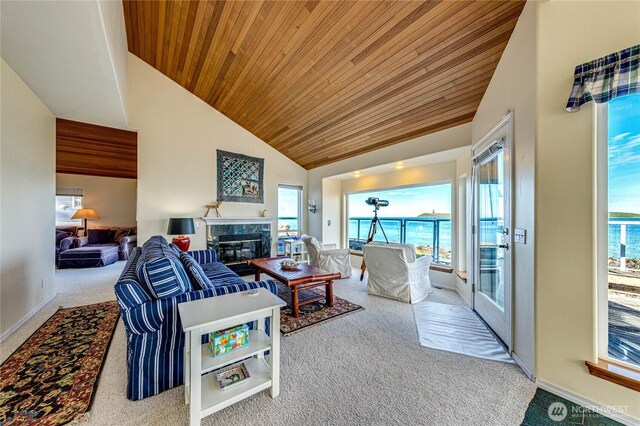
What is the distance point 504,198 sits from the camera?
225cm

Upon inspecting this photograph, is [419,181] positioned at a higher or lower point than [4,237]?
higher

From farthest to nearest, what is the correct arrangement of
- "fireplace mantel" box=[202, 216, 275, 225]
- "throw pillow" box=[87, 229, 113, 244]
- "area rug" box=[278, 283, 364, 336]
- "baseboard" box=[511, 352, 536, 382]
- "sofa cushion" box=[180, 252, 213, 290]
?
"throw pillow" box=[87, 229, 113, 244] → "fireplace mantel" box=[202, 216, 275, 225] → "area rug" box=[278, 283, 364, 336] → "sofa cushion" box=[180, 252, 213, 290] → "baseboard" box=[511, 352, 536, 382]

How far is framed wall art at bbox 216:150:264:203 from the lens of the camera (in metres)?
5.00

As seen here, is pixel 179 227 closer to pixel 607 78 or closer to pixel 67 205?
pixel 607 78

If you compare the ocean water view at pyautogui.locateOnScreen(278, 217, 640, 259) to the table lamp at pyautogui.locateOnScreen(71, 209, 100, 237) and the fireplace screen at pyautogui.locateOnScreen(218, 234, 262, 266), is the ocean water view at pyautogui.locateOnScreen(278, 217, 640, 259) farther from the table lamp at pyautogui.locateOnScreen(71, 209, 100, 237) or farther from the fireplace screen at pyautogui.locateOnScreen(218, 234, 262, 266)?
the table lamp at pyautogui.locateOnScreen(71, 209, 100, 237)

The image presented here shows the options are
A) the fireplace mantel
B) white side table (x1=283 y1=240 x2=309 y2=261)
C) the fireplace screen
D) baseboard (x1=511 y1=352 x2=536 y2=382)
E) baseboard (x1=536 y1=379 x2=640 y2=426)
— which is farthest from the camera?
white side table (x1=283 y1=240 x2=309 y2=261)

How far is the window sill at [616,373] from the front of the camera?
1.39 m

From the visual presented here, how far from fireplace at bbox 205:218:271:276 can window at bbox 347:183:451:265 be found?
222cm

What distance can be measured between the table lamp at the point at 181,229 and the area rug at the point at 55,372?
169cm

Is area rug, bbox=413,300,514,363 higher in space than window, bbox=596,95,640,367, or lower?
lower

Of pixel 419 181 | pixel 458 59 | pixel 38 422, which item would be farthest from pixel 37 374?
pixel 419 181

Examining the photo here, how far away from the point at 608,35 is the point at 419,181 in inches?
116

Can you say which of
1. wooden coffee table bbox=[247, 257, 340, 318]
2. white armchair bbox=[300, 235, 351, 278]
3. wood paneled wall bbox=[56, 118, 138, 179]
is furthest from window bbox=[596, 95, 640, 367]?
wood paneled wall bbox=[56, 118, 138, 179]

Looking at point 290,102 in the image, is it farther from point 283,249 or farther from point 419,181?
point 283,249
